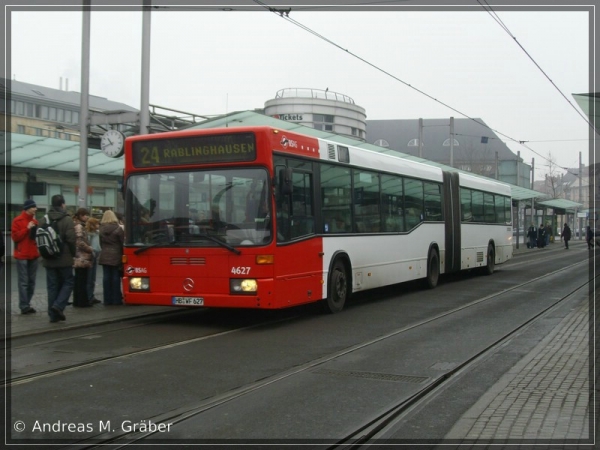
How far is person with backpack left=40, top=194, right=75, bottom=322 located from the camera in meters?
10.7

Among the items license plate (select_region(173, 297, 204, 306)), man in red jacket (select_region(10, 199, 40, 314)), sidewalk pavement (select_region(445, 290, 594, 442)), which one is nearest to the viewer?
sidewalk pavement (select_region(445, 290, 594, 442))

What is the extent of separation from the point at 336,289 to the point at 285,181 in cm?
299

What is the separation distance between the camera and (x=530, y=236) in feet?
168

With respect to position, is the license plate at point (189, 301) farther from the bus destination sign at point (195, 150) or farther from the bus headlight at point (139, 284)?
the bus destination sign at point (195, 150)

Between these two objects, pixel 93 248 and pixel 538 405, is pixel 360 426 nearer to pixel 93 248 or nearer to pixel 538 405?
pixel 538 405

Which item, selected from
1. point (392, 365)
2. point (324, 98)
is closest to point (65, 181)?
point (392, 365)

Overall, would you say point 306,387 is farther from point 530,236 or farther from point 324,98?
point 324,98

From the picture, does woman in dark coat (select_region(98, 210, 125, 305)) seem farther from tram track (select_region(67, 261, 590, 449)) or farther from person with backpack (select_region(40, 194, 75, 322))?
tram track (select_region(67, 261, 590, 449))

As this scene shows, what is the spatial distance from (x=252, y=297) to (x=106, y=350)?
7.85ft

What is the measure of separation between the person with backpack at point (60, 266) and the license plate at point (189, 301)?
1.65 meters

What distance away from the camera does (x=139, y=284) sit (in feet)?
36.2

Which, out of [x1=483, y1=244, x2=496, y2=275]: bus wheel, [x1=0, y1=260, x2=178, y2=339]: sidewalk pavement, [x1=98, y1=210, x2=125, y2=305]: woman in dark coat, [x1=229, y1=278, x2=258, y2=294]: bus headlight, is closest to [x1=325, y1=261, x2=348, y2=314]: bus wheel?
[x1=229, y1=278, x2=258, y2=294]: bus headlight

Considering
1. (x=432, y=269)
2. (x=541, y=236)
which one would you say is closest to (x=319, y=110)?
(x=541, y=236)

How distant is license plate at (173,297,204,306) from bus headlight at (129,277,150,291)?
565mm
